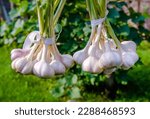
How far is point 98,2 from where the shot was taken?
87cm

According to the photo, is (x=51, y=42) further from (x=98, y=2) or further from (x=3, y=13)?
(x=3, y=13)

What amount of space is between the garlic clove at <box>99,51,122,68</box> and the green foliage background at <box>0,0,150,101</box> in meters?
1.83

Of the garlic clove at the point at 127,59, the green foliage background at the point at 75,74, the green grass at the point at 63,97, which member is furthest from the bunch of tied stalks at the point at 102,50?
the green grass at the point at 63,97

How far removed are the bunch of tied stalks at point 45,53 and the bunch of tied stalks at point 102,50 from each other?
0.12ft

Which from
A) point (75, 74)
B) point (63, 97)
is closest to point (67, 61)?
point (75, 74)

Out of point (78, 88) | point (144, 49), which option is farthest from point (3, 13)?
point (78, 88)

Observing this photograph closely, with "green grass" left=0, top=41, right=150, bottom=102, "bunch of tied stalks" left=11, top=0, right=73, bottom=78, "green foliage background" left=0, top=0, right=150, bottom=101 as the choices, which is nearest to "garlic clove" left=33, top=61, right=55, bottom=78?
"bunch of tied stalks" left=11, top=0, right=73, bottom=78

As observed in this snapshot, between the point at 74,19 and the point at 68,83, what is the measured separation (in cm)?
44

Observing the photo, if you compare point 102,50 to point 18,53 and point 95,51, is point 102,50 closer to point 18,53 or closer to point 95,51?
point 95,51

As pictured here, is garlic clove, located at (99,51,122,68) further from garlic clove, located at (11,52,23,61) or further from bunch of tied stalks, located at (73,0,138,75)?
garlic clove, located at (11,52,23,61)

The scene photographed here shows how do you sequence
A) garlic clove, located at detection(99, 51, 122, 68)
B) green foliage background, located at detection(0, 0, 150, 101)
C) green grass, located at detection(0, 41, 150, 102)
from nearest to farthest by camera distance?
garlic clove, located at detection(99, 51, 122, 68)
green foliage background, located at detection(0, 0, 150, 101)
green grass, located at detection(0, 41, 150, 102)

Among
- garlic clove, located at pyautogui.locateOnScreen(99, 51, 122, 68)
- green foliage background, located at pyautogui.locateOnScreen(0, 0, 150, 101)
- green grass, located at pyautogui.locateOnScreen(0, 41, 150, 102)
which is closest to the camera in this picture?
garlic clove, located at pyautogui.locateOnScreen(99, 51, 122, 68)

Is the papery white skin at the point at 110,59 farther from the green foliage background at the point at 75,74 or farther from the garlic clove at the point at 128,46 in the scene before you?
the green foliage background at the point at 75,74

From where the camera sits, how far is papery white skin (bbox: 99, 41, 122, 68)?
814mm
